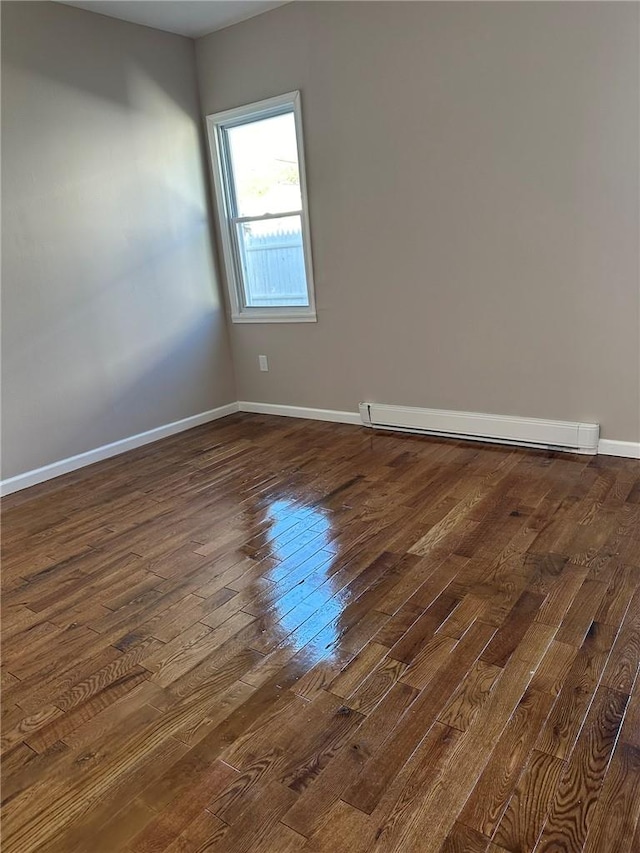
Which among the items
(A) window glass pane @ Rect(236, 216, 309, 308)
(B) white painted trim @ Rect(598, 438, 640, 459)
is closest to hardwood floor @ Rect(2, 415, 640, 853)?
(B) white painted trim @ Rect(598, 438, 640, 459)

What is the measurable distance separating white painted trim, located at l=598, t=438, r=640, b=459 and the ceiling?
3.32m

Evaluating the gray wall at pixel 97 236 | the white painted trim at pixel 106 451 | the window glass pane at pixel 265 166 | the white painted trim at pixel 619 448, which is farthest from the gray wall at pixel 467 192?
the white painted trim at pixel 106 451

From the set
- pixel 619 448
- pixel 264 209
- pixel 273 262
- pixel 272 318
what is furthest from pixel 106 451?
pixel 619 448

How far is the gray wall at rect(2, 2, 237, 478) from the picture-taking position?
3318 mm

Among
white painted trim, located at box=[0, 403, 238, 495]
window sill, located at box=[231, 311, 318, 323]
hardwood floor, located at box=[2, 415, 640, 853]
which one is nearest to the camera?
hardwood floor, located at box=[2, 415, 640, 853]

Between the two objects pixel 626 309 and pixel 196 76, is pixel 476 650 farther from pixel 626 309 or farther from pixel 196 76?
pixel 196 76

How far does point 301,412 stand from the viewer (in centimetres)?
445

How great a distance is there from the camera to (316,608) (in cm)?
205

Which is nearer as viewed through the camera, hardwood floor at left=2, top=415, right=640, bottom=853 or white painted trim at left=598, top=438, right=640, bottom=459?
hardwood floor at left=2, top=415, right=640, bottom=853

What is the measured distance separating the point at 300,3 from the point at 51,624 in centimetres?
378

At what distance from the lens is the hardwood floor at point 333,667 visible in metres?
1.29

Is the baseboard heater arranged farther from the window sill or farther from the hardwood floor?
the window sill

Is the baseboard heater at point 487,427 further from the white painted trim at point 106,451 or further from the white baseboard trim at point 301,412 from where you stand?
the white painted trim at point 106,451

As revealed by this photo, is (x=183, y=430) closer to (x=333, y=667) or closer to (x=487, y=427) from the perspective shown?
(x=487, y=427)
